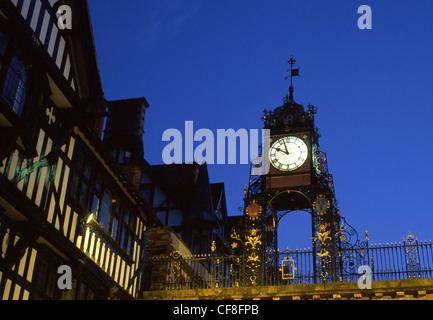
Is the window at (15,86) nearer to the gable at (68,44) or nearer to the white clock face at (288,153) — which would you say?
the gable at (68,44)

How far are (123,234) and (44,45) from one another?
598 cm

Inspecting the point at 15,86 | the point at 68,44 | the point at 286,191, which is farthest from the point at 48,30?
the point at 286,191

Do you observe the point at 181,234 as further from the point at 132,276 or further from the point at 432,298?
the point at 432,298

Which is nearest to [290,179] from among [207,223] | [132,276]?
[207,223]

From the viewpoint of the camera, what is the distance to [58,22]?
1480 cm

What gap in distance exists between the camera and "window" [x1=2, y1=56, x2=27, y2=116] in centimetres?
1145

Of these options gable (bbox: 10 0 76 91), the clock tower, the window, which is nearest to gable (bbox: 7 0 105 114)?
gable (bbox: 10 0 76 91)

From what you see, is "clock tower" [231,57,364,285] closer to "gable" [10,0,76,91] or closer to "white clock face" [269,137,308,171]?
"white clock face" [269,137,308,171]

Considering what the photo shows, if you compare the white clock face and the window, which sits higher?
the white clock face

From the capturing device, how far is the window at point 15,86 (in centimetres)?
1145

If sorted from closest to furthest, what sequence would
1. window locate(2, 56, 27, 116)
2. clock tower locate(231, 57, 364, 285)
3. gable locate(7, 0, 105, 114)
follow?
window locate(2, 56, 27, 116) < gable locate(7, 0, 105, 114) < clock tower locate(231, 57, 364, 285)

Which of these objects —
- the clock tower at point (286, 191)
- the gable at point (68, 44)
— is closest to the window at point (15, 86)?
the gable at point (68, 44)

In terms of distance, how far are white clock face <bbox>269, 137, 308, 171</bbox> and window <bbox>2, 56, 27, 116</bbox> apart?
13485mm

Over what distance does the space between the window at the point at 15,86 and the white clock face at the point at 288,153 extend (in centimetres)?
1349
